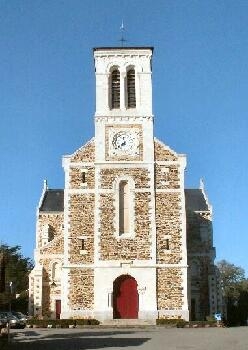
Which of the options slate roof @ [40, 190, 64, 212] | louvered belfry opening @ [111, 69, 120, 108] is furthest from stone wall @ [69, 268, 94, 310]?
slate roof @ [40, 190, 64, 212]

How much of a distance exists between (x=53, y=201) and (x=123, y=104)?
18.3 meters

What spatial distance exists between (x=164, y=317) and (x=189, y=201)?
20064mm

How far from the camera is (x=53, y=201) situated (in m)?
58.9

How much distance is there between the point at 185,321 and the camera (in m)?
38.2

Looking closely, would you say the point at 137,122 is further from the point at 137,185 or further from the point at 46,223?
the point at 46,223

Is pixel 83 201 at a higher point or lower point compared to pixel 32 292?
higher

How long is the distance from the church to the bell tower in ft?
0.24

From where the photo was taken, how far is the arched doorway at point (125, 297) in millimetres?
40281

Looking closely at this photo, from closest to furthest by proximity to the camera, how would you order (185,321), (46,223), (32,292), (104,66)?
(185,321) → (104,66) → (32,292) → (46,223)

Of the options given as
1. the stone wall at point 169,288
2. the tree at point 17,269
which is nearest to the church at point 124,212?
the stone wall at point 169,288

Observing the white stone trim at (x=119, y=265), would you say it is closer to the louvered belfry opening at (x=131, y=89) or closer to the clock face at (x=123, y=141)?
the clock face at (x=123, y=141)

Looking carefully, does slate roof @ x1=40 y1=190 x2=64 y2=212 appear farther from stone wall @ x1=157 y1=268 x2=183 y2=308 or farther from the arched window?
stone wall @ x1=157 y1=268 x2=183 y2=308

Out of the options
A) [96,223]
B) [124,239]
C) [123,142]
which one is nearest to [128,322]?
[124,239]

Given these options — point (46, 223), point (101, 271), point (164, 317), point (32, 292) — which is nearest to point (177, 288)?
point (164, 317)
